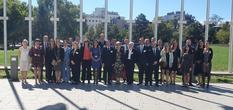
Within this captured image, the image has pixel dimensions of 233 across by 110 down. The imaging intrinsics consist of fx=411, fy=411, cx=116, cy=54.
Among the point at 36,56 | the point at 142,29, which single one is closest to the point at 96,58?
the point at 36,56

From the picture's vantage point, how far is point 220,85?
16.8 meters

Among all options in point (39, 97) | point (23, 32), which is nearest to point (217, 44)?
point (23, 32)

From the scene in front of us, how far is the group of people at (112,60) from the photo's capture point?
51.8 ft

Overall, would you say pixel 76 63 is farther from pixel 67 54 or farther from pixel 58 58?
pixel 58 58

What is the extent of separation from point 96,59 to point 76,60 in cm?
77

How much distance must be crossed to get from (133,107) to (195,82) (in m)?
6.51

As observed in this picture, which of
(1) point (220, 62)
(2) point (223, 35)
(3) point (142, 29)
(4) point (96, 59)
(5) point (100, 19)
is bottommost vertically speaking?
(1) point (220, 62)

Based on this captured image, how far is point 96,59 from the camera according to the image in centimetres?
1591

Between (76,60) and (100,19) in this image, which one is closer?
(76,60)

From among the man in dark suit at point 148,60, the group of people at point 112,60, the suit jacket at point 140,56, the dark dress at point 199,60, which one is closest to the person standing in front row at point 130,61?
the group of people at point 112,60

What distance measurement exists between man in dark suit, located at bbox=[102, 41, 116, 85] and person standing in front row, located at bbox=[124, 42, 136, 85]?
535 mm

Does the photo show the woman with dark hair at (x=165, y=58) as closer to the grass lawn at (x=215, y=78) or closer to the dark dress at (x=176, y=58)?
the dark dress at (x=176, y=58)

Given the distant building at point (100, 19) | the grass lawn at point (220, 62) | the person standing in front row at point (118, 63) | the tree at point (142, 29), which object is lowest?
the grass lawn at point (220, 62)

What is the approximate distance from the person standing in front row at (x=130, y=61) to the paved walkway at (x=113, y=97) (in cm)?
66
